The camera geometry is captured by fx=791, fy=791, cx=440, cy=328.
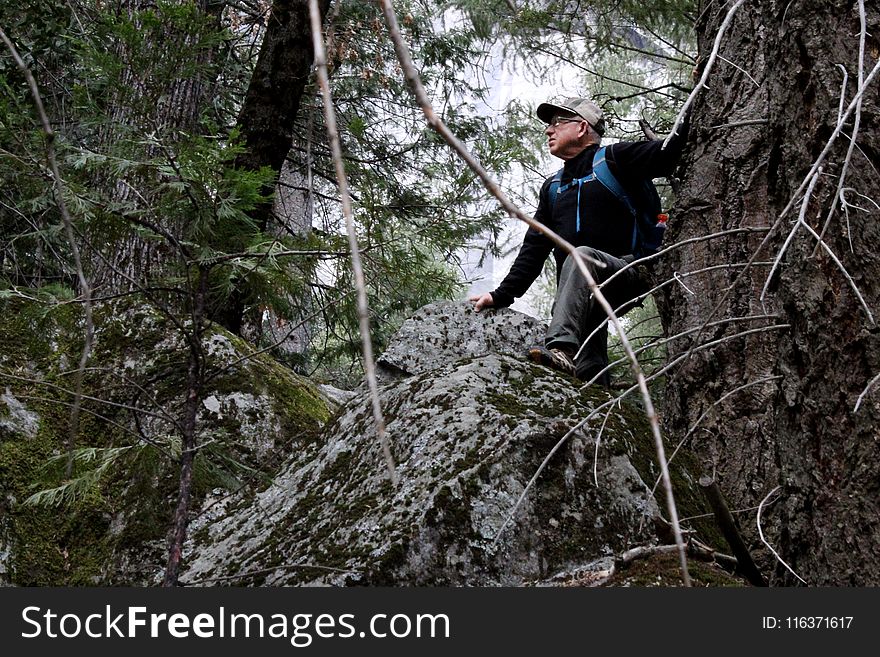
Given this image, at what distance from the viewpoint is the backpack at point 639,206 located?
4.12m

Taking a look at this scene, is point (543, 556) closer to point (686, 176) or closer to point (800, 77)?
point (800, 77)

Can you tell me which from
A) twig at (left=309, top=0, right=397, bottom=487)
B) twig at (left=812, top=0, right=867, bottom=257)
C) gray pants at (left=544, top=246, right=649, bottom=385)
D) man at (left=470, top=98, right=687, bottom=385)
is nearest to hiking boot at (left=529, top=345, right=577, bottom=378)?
man at (left=470, top=98, right=687, bottom=385)

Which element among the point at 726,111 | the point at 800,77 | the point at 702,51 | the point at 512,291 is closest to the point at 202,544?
the point at 512,291

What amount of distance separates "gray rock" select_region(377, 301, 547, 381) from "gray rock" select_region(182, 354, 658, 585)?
202 centimetres

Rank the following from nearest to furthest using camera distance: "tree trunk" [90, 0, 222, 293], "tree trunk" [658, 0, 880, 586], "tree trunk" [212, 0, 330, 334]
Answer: "tree trunk" [658, 0, 880, 586]
"tree trunk" [90, 0, 222, 293]
"tree trunk" [212, 0, 330, 334]

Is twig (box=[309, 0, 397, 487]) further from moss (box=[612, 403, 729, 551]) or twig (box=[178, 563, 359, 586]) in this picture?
moss (box=[612, 403, 729, 551])

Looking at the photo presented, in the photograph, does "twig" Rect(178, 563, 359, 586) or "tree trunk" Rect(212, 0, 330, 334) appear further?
"tree trunk" Rect(212, 0, 330, 334)

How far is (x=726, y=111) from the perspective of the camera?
3.39 meters

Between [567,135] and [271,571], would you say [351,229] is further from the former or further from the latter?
[567,135]

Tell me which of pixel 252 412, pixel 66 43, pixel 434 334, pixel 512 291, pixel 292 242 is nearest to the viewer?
pixel 292 242

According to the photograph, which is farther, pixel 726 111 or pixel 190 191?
pixel 726 111

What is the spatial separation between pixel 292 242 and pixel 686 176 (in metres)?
1.72

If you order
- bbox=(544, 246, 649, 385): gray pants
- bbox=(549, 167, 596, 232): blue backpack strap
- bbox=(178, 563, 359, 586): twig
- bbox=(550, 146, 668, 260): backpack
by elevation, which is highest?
bbox=(549, 167, 596, 232): blue backpack strap

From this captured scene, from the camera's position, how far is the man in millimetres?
3783
